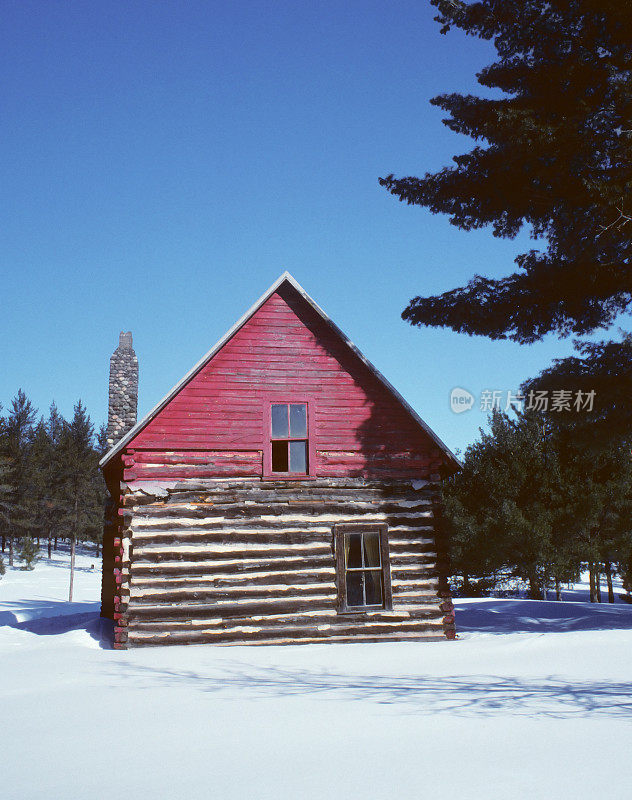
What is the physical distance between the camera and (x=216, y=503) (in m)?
14.9

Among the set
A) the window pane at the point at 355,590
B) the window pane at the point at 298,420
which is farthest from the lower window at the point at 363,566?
the window pane at the point at 298,420

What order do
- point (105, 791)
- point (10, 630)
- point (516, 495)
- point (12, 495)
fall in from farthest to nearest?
point (12, 495)
point (516, 495)
point (10, 630)
point (105, 791)

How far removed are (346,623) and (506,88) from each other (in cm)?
1333

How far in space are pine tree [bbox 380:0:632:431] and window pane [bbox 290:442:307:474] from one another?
14.1 feet

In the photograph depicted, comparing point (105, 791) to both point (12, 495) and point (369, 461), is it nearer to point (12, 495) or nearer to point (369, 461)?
point (369, 461)

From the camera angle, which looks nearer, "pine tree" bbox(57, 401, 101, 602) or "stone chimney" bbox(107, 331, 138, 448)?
"stone chimney" bbox(107, 331, 138, 448)

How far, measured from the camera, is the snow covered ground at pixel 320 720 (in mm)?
5465

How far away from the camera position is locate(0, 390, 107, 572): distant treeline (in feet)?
153

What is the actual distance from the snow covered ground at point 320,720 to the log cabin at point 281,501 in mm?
859

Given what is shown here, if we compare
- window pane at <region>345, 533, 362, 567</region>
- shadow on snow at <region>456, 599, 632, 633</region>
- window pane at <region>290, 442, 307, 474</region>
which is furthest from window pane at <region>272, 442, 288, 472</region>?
shadow on snow at <region>456, 599, 632, 633</region>

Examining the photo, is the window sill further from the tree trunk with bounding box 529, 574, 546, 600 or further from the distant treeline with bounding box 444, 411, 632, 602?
the tree trunk with bounding box 529, 574, 546, 600

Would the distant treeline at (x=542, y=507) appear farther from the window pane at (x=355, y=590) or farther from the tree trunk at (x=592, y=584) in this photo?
the window pane at (x=355, y=590)

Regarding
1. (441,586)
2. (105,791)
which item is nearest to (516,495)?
(441,586)

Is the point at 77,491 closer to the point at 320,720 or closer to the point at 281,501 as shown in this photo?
the point at 281,501
